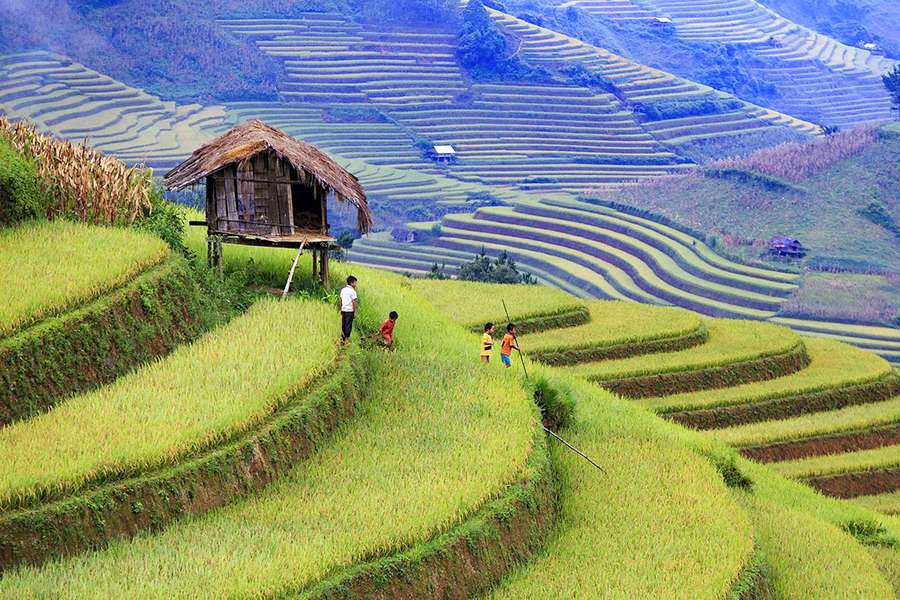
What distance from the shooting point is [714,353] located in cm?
2180

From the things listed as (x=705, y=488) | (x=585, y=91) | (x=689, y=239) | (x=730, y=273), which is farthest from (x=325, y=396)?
(x=585, y=91)

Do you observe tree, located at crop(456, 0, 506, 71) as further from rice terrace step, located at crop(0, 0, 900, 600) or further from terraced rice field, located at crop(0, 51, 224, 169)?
rice terrace step, located at crop(0, 0, 900, 600)

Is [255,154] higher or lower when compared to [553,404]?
higher

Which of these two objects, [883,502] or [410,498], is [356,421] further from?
[883,502]

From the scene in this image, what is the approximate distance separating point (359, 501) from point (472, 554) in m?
0.97

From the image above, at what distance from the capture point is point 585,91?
73.1m

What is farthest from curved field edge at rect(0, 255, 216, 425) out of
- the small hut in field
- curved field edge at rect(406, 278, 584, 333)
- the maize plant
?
curved field edge at rect(406, 278, 584, 333)

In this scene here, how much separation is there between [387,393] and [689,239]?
1418 inches

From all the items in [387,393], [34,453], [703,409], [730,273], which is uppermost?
[34,453]

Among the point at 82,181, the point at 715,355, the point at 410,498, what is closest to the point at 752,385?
the point at 715,355

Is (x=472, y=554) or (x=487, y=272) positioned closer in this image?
(x=472, y=554)

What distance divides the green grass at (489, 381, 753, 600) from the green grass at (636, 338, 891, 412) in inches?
221

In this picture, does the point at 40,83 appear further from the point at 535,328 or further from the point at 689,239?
the point at 535,328

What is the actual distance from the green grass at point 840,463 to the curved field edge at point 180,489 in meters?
8.89
